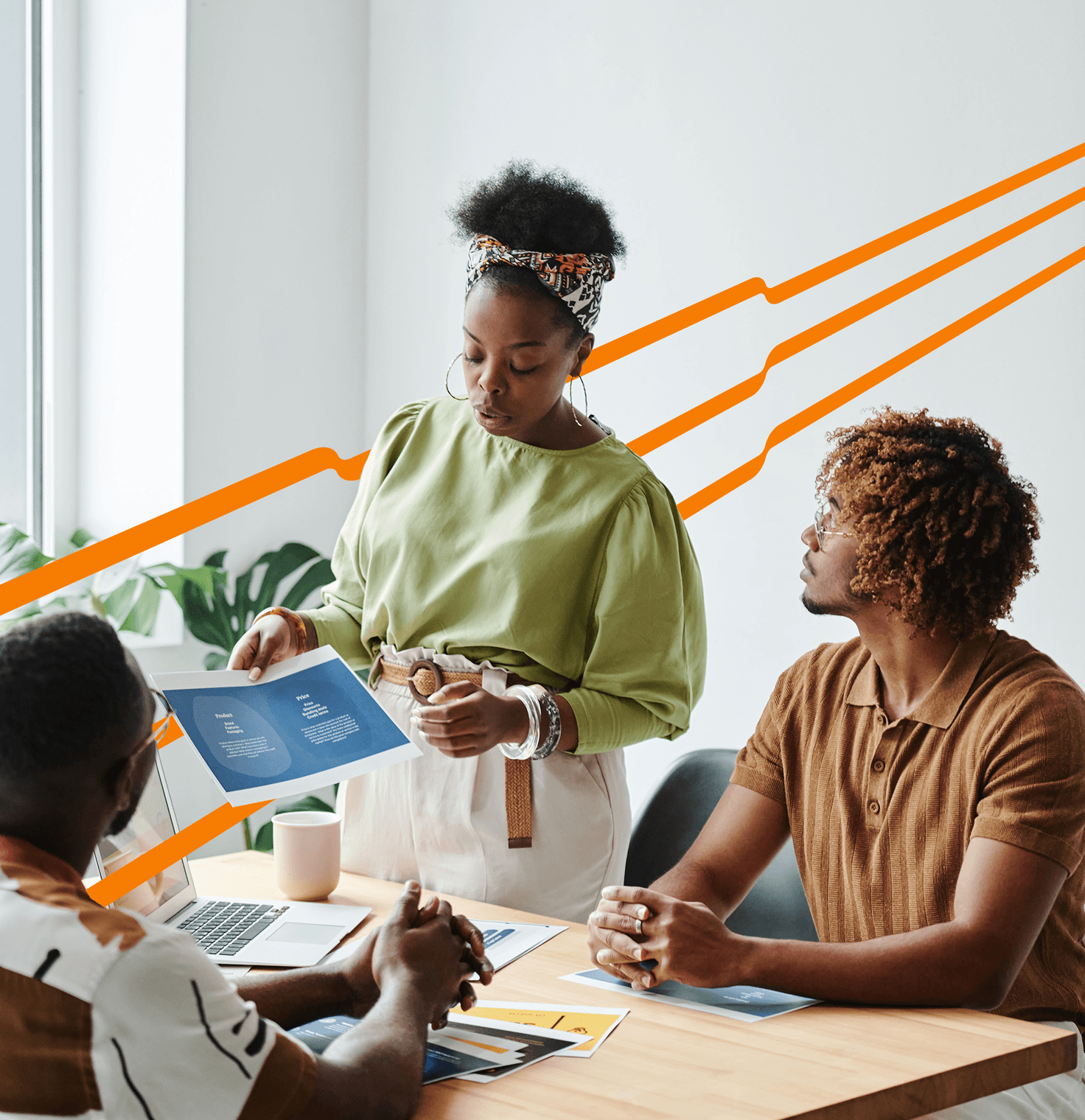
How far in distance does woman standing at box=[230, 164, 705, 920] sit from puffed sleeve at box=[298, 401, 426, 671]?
0.29ft

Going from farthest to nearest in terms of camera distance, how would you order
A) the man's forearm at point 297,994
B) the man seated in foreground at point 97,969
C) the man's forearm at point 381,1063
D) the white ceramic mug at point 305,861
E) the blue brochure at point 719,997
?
the white ceramic mug at point 305,861 < the blue brochure at point 719,997 < the man's forearm at point 297,994 < the man's forearm at point 381,1063 < the man seated in foreground at point 97,969

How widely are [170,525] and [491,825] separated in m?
1.64

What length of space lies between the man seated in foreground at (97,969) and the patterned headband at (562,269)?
948 millimetres

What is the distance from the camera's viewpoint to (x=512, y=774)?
1674mm

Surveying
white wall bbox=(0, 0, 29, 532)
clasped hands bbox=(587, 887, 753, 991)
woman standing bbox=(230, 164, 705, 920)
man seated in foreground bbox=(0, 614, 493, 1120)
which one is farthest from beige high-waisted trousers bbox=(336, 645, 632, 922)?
white wall bbox=(0, 0, 29, 532)

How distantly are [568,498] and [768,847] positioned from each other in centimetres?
56

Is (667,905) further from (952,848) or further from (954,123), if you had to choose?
(954,123)

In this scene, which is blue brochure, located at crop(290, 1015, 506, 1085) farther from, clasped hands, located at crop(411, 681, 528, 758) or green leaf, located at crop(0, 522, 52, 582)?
green leaf, located at crop(0, 522, 52, 582)

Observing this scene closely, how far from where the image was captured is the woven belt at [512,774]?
1670 millimetres

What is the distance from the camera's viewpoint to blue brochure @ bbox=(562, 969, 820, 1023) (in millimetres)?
1281

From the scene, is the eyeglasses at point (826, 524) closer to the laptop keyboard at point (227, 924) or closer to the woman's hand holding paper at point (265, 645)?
the woman's hand holding paper at point (265, 645)

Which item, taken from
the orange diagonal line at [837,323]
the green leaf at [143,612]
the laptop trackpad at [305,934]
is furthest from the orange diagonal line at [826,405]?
the green leaf at [143,612]

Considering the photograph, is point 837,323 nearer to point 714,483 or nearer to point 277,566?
point 714,483

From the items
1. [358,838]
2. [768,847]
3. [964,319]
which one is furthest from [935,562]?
[964,319]
